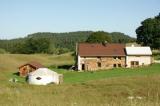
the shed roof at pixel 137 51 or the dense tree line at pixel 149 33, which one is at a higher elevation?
the dense tree line at pixel 149 33

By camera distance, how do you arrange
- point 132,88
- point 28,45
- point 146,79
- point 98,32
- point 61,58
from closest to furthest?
1. point 132,88
2. point 146,79
3. point 61,58
4. point 98,32
5. point 28,45

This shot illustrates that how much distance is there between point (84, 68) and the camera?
7450 centimetres

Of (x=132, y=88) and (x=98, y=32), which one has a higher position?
(x=98, y=32)

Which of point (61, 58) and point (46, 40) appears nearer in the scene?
point (61, 58)

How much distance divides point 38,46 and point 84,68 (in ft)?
243

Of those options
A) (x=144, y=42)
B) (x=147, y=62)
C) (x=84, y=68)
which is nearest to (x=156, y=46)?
(x=144, y=42)

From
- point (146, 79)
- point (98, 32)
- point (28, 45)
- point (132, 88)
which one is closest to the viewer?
point (132, 88)

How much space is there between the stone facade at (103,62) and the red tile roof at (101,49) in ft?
2.25

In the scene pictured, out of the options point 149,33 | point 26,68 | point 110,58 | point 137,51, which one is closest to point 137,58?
point 137,51

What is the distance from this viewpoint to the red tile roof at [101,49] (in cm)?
7606

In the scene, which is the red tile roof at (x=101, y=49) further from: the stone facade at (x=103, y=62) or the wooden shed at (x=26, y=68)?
the wooden shed at (x=26, y=68)

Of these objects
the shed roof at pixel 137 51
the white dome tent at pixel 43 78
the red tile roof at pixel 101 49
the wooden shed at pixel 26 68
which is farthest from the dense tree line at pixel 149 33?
the white dome tent at pixel 43 78

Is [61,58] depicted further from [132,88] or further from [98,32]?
[132,88]

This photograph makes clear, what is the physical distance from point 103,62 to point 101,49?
2990 mm
